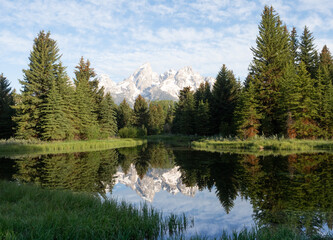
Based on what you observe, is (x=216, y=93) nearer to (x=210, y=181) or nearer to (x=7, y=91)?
(x=210, y=181)

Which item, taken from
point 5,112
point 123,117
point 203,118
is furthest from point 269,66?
point 123,117

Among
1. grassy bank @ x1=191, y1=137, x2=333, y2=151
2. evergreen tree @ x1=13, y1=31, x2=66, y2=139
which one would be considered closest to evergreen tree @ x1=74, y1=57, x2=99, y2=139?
evergreen tree @ x1=13, y1=31, x2=66, y2=139

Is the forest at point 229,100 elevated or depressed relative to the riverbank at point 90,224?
elevated

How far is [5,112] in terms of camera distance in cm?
4159

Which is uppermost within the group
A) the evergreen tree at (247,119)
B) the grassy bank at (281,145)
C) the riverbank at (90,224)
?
the evergreen tree at (247,119)

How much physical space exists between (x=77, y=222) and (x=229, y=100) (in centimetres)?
4313

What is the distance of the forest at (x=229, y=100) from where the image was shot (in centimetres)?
3097

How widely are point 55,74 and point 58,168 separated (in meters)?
27.9

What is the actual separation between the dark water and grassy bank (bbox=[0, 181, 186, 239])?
1.17 m

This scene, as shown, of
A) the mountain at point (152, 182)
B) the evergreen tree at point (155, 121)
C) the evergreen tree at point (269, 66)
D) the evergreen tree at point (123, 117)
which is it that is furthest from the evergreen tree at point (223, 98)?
the evergreen tree at point (123, 117)

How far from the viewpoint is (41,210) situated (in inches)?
256

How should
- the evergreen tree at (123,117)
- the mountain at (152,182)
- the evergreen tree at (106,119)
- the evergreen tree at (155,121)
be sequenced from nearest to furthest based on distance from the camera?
the mountain at (152,182), the evergreen tree at (106,119), the evergreen tree at (123,117), the evergreen tree at (155,121)

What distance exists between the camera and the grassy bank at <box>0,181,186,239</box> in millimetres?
4961

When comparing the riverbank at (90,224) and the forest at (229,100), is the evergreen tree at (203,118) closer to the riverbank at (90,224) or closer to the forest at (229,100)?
the forest at (229,100)
